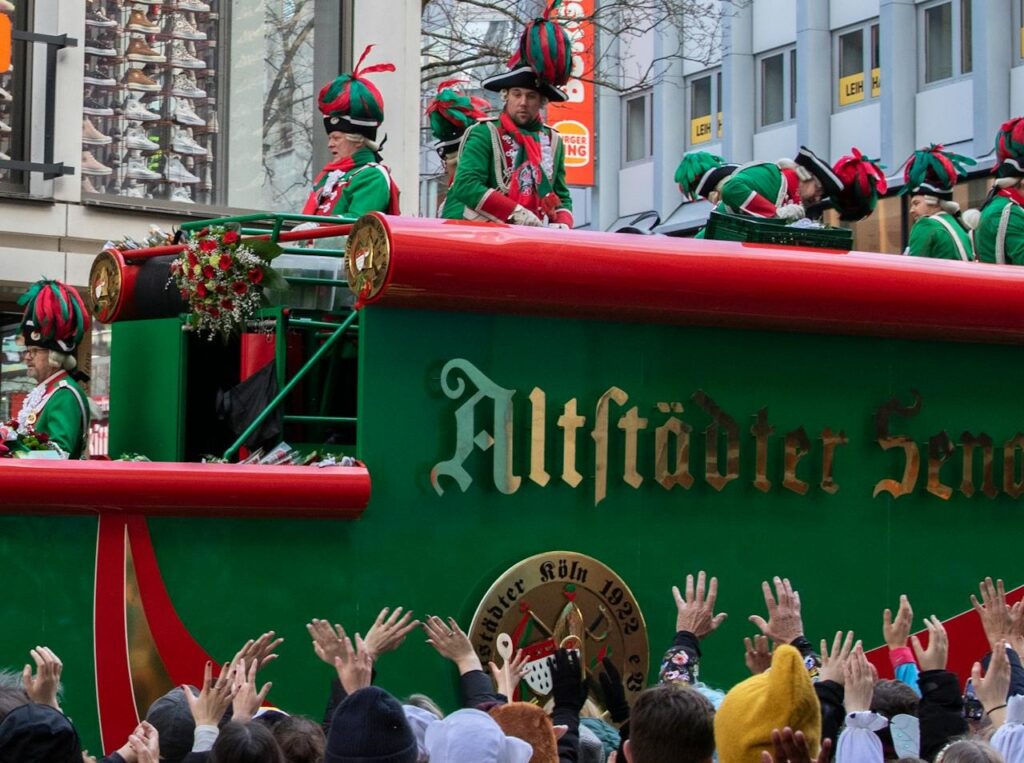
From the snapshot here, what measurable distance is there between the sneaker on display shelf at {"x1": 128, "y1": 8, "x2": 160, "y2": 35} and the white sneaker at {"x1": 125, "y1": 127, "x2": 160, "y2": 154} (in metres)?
0.71

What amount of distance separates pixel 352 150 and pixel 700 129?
1026 inches

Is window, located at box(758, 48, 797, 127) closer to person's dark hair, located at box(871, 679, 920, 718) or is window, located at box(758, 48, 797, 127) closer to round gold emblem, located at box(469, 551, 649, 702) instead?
round gold emblem, located at box(469, 551, 649, 702)

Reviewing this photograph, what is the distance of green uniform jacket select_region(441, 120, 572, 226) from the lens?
7660mm

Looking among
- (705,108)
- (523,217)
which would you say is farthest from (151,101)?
(705,108)

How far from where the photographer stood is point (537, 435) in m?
6.67

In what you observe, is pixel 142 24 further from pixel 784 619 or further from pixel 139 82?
pixel 784 619

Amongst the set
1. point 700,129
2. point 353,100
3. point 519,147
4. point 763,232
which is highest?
point 700,129

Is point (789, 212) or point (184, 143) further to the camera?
point (184, 143)

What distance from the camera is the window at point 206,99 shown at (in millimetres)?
13820

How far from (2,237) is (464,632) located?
25.8 feet

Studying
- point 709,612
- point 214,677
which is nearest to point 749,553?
point 709,612

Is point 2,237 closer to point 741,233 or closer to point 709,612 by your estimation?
point 741,233

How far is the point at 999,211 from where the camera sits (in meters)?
8.52

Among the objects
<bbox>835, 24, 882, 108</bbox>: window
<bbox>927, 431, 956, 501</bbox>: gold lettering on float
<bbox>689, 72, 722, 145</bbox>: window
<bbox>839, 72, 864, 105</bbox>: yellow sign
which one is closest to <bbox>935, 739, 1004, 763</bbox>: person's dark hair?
<bbox>927, 431, 956, 501</bbox>: gold lettering on float
